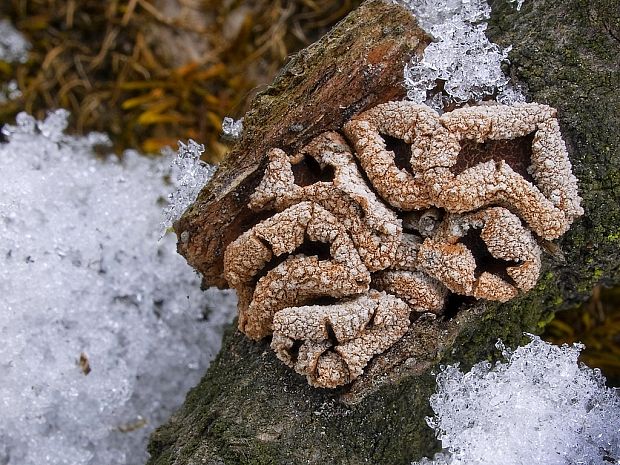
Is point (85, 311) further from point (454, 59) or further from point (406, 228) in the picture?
point (454, 59)

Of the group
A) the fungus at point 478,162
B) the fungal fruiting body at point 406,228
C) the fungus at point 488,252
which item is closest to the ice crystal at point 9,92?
the fungal fruiting body at point 406,228

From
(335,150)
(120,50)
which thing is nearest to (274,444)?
(335,150)

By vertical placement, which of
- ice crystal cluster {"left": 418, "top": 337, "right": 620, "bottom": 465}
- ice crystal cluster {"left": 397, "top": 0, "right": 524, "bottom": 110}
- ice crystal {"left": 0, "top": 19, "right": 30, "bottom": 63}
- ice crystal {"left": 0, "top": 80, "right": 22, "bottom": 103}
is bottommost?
ice crystal cluster {"left": 418, "top": 337, "right": 620, "bottom": 465}

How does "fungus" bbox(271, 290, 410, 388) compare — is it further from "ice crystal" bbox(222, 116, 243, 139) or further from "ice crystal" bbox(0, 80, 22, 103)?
"ice crystal" bbox(0, 80, 22, 103)

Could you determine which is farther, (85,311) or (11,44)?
(11,44)

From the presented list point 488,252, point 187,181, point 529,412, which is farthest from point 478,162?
point 187,181

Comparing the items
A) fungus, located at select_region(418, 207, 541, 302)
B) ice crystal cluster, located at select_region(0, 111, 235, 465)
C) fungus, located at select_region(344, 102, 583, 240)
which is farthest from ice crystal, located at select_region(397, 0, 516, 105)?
ice crystal cluster, located at select_region(0, 111, 235, 465)

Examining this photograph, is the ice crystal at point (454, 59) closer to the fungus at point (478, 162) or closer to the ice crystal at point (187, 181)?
the fungus at point (478, 162)
